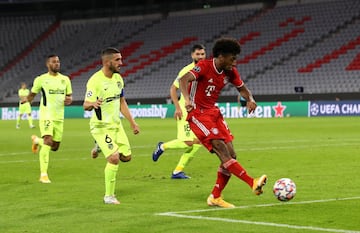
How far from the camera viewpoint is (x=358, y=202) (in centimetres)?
1092

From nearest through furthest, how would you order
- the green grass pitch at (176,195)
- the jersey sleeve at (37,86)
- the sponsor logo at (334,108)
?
the green grass pitch at (176,195), the jersey sleeve at (37,86), the sponsor logo at (334,108)

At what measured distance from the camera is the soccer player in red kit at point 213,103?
34.7ft

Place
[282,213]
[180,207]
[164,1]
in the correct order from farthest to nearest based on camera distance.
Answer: [164,1], [180,207], [282,213]

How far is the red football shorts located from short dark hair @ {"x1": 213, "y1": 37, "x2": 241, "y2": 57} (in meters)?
0.88

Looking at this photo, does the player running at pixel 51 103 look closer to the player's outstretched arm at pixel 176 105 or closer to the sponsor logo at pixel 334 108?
the player's outstretched arm at pixel 176 105

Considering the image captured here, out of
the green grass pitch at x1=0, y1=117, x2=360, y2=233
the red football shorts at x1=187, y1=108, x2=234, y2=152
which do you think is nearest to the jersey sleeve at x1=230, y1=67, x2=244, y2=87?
the red football shorts at x1=187, y1=108, x2=234, y2=152

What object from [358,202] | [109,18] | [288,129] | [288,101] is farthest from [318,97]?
[358,202]

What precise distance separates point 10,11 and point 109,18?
38.7 ft

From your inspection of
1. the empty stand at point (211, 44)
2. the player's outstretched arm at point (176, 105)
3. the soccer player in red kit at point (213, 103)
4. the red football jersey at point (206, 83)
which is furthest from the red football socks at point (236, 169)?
the empty stand at point (211, 44)

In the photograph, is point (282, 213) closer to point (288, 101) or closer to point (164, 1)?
point (288, 101)

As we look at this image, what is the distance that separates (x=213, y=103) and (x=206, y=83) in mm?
311

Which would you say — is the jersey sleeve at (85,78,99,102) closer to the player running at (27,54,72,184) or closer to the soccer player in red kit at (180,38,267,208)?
the soccer player in red kit at (180,38,267,208)

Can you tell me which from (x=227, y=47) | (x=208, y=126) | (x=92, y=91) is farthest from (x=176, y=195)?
(x=227, y=47)

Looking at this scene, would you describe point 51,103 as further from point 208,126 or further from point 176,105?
point 208,126
